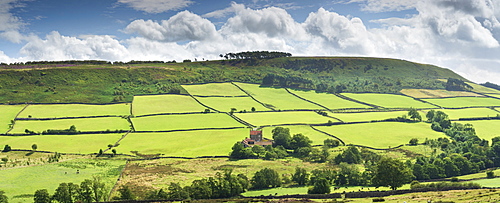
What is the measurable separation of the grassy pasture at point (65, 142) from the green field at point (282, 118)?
5019cm

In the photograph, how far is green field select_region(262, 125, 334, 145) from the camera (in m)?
123

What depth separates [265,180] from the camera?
82875 mm

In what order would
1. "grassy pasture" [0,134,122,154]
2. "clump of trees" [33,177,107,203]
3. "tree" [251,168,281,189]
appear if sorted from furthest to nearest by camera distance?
"grassy pasture" [0,134,122,154]
"tree" [251,168,281,189]
"clump of trees" [33,177,107,203]

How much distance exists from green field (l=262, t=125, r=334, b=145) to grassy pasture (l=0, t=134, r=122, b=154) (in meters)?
47.0

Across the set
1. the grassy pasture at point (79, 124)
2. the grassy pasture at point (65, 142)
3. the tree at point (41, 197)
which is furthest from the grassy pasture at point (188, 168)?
the grassy pasture at point (79, 124)

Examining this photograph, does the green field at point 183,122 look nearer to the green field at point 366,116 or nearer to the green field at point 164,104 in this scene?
the green field at point 164,104

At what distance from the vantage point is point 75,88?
199250 millimetres

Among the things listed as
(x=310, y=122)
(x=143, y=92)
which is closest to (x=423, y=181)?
(x=310, y=122)

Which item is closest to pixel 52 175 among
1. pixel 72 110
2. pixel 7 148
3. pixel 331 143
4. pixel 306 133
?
pixel 7 148

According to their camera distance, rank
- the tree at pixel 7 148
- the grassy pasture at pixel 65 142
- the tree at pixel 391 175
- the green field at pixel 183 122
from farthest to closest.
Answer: the green field at pixel 183 122 → the grassy pasture at pixel 65 142 → the tree at pixel 7 148 → the tree at pixel 391 175

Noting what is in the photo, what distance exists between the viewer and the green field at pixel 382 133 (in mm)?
123438

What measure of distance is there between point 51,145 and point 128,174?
38.8 metres

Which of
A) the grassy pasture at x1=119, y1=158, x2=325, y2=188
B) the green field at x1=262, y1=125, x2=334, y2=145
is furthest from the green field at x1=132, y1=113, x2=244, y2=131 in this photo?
the grassy pasture at x1=119, y1=158, x2=325, y2=188

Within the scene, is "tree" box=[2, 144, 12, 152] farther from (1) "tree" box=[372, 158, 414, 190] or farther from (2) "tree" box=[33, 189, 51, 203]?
(1) "tree" box=[372, 158, 414, 190]
